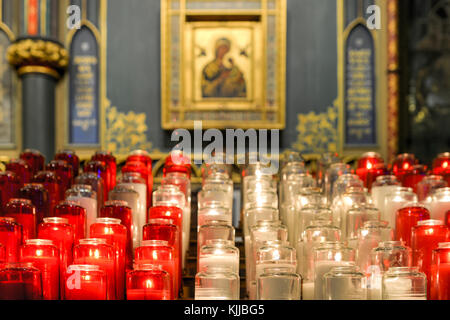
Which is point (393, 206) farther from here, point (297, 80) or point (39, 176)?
point (297, 80)

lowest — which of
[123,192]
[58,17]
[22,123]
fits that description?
[123,192]

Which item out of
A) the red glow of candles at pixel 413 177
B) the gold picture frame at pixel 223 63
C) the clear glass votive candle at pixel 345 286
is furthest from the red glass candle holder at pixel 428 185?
the gold picture frame at pixel 223 63

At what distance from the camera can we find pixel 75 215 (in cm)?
286

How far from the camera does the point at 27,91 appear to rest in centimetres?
513

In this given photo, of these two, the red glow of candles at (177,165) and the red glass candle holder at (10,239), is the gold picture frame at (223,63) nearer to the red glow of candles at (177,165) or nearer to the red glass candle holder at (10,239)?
the red glow of candles at (177,165)

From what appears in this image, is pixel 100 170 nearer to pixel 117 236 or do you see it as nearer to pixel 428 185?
pixel 117 236

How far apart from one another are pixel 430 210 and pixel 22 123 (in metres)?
2.80

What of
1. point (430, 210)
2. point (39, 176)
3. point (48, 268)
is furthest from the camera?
point (39, 176)

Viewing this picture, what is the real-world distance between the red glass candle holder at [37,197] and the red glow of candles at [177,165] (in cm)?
84

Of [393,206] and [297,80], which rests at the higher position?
[297,80]

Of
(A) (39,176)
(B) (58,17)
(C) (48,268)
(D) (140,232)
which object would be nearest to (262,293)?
(C) (48,268)

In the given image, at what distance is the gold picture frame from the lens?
17.2 ft

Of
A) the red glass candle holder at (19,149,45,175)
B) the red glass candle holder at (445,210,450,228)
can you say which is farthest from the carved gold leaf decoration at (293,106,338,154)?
the red glass candle holder at (445,210,450,228)

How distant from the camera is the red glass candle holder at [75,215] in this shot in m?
2.84
